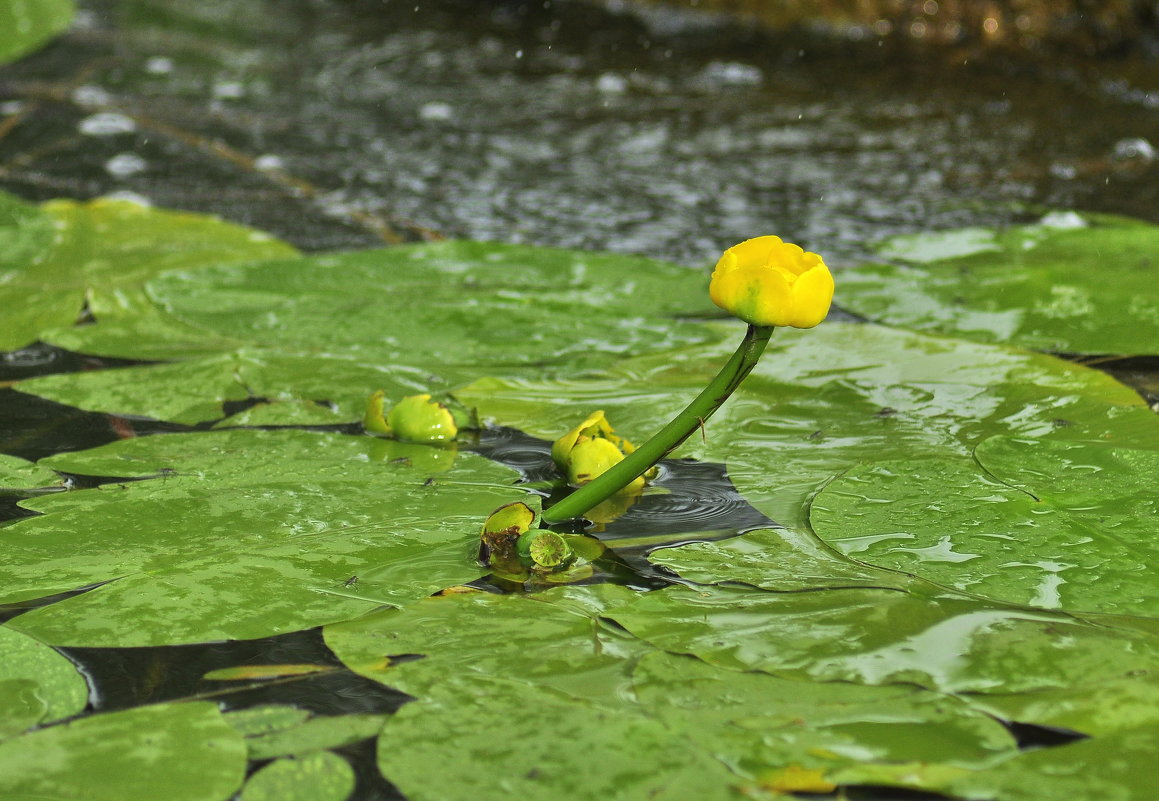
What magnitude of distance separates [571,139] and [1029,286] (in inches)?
47.8

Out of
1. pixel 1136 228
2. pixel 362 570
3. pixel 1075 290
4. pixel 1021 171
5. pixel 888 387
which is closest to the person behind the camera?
pixel 362 570

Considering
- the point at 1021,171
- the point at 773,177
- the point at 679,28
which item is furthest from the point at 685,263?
the point at 679,28

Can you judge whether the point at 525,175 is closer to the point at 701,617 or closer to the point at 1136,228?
the point at 1136,228

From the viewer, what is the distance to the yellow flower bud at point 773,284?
0.75m

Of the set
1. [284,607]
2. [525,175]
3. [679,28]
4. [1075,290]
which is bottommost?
[284,607]

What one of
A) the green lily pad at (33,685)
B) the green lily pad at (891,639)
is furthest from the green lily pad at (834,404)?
the green lily pad at (33,685)

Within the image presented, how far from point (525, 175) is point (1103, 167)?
1125 mm

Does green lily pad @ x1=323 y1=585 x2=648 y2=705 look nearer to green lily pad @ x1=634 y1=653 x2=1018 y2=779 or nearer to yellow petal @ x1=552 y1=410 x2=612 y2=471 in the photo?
green lily pad @ x1=634 y1=653 x2=1018 y2=779

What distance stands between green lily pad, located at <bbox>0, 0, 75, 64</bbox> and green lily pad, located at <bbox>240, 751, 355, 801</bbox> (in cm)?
301

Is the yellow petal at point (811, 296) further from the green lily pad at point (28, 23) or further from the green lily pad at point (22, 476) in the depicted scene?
the green lily pad at point (28, 23)

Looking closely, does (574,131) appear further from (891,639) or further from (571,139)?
(891,639)

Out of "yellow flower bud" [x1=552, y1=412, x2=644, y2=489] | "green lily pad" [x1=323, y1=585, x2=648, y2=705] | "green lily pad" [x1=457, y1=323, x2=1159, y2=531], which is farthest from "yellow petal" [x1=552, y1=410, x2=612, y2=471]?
"green lily pad" [x1=323, y1=585, x2=648, y2=705]

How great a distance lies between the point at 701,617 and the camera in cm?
84

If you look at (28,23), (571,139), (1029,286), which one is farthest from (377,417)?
(28,23)
